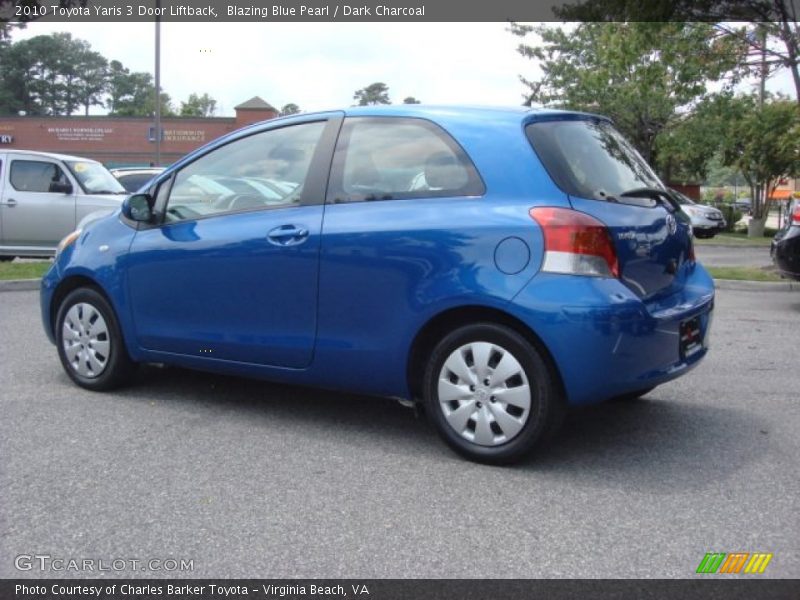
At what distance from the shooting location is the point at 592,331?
3688 millimetres

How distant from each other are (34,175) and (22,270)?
5.96 feet

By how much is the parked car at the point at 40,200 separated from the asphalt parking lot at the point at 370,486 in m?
7.29

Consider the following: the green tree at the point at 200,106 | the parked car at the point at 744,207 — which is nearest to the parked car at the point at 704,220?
the parked car at the point at 744,207

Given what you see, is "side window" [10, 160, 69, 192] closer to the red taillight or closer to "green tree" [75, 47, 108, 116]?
the red taillight

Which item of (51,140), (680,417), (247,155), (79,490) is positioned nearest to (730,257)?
(680,417)

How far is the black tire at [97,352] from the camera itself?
5195 millimetres

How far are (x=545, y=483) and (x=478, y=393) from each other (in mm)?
505

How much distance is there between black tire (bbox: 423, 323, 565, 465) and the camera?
3.81 m

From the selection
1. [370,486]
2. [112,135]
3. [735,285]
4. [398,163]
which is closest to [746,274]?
[735,285]

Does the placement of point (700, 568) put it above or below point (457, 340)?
below

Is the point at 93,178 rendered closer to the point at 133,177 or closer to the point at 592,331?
the point at 133,177

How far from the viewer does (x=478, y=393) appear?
12.9ft

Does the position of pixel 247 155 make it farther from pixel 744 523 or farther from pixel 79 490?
pixel 744 523

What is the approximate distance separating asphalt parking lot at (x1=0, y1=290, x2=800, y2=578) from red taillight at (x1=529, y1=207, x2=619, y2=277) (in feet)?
3.16
